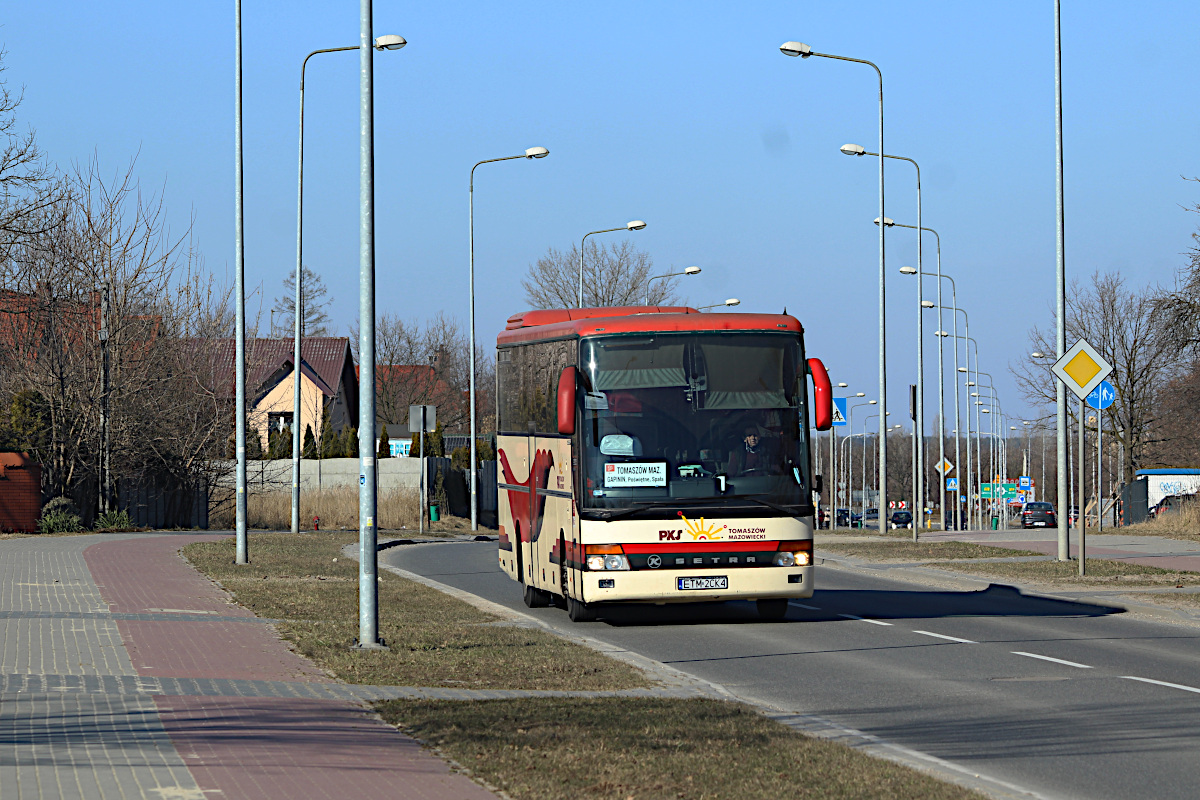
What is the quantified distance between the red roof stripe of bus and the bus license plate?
31 cm

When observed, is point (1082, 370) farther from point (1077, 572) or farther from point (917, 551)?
point (917, 551)

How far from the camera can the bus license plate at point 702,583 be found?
611 inches

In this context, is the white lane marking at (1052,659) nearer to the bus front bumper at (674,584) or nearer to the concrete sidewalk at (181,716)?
the bus front bumper at (674,584)

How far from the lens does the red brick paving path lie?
276 inches

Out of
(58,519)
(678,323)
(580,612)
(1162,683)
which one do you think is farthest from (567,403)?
(58,519)

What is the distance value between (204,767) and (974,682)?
6.86 m

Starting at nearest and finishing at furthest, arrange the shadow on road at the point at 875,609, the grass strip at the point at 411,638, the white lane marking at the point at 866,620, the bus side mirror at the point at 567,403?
1. the grass strip at the point at 411,638
2. the bus side mirror at the point at 567,403
3. the white lane marking at the point at 866,620
4. the shadow on road at the point at 875,609

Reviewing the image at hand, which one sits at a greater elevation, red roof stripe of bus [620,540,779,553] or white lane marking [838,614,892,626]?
red roof stripe of bus [620,540,779,553]

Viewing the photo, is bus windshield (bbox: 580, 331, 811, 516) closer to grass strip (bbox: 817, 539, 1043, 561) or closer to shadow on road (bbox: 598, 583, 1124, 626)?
shadow on road (bbox: 598, 583, 1124, 626)

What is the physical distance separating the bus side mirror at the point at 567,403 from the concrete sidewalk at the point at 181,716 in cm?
378

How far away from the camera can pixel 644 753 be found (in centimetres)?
801

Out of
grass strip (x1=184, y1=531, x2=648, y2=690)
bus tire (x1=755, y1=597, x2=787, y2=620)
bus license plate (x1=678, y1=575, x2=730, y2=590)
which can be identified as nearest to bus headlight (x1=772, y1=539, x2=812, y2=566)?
bus license plate (x1=678, y1=575, x2=730, y2=590)

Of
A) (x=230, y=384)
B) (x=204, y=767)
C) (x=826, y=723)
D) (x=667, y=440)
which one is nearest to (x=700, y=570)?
(x=667, y=440)

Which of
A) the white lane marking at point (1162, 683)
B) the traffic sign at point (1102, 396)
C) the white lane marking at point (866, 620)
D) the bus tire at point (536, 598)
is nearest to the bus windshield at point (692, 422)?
the white lane marking at point (866, 620)
